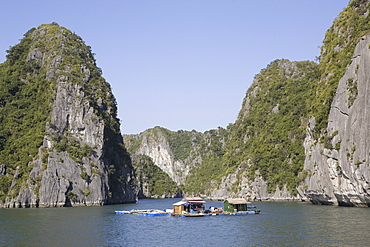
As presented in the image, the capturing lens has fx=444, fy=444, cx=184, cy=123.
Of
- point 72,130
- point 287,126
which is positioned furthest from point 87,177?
point 287,126

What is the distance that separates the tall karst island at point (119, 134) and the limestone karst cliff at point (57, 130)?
1.00 feet

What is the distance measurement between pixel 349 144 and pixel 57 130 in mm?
81036

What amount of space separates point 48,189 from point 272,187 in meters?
66.7

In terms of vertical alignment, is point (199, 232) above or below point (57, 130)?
below

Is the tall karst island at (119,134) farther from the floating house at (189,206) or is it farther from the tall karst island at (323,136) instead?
the floating house at (189,206)

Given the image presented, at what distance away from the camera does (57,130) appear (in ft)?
406

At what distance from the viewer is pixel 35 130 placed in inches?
5005

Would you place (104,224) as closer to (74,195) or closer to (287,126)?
(74,195)

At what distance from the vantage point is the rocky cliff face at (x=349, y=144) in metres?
67.8

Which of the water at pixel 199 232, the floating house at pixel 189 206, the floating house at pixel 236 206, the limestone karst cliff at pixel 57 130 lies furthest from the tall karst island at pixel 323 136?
the limestone karst cliff at pixel 57 130

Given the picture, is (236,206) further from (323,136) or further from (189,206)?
(323,136)

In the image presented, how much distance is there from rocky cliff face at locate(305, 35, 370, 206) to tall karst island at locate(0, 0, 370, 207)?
0.18 metres

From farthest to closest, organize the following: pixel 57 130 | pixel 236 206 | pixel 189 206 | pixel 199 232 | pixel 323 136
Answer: pixel 57 130 → pixel 323 136 → pixel 236 206 → pixel 189 206 → pixel 199 232

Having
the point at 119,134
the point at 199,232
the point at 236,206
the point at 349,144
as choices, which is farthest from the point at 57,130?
the point at 349,144
